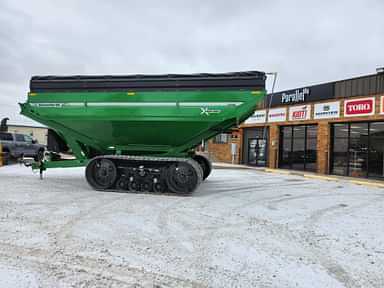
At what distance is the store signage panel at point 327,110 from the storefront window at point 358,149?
2.00ft

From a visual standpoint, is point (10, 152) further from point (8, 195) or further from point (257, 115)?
point (257, 115)

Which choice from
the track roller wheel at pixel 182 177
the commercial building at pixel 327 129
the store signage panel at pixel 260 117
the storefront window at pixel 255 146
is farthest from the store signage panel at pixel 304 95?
the track roller wheel at pixel 182 177

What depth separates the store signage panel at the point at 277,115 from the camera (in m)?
→ 18.8

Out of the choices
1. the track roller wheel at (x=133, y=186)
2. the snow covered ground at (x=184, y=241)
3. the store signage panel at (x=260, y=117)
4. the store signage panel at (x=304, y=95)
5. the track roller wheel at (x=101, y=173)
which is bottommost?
the snow covered ground at (x=184, y=241)

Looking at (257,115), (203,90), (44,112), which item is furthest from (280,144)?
(44,112)

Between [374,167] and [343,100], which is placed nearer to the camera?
[374,167]

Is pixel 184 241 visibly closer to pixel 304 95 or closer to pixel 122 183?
pixel 122 183

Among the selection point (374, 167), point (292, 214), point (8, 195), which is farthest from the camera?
point (374, 167)

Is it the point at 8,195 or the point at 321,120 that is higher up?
the point at 321,120

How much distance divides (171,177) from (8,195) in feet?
12.4

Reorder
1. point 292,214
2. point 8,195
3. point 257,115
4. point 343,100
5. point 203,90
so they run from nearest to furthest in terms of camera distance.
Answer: point 292,214, point 8,195, point 203,90, point 343,100, point 257,115

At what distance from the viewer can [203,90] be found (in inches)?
317

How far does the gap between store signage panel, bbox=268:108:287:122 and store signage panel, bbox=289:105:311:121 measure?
0.47 meters

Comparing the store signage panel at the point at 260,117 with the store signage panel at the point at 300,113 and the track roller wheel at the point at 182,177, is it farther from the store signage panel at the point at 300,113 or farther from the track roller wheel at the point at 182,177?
the track roller wheel at the point at 182,177
